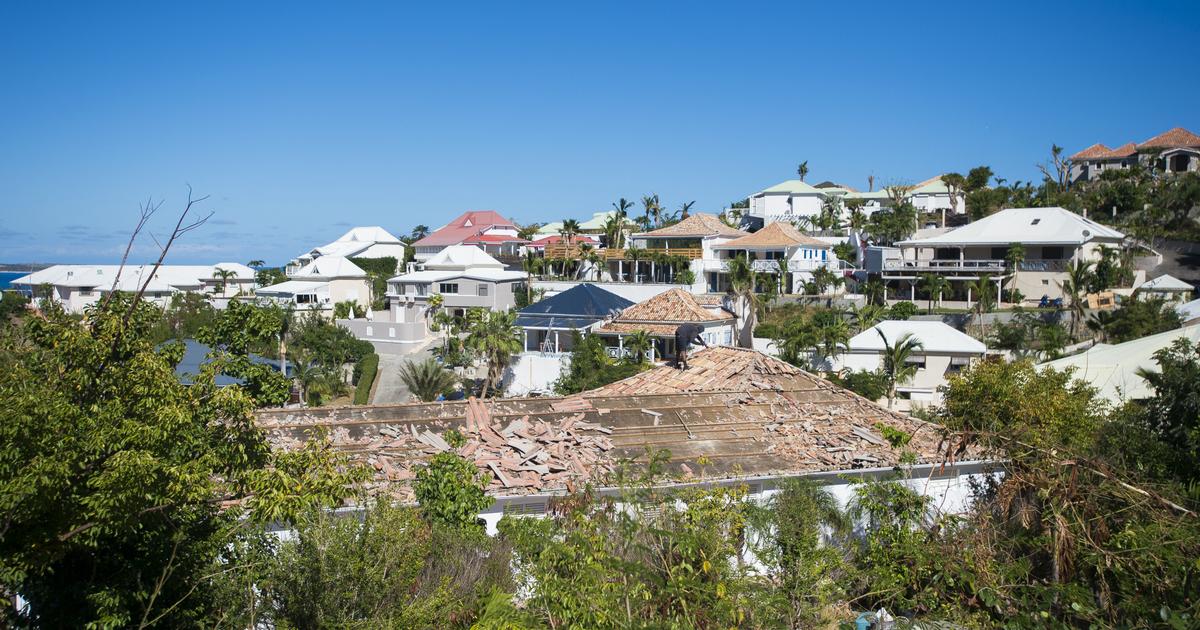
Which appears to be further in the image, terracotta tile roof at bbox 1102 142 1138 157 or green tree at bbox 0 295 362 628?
terracotta tile roof at bbox 1102 142 1138 157

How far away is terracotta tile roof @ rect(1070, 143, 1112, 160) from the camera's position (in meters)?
80.3

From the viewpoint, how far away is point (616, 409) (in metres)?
18.3

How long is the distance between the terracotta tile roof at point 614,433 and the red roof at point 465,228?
64.5 metres

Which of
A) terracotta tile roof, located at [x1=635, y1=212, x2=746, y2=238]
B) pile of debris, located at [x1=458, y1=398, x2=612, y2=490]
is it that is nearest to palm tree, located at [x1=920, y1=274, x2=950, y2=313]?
terracotta tile roof, located at [x1=635, y1=212, x2=746, y2=238]

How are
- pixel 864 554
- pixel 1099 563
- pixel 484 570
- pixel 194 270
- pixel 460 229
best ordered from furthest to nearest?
pixel 460 229, pixel 194 270, pixel 864 554, pixel 484 570, pixel 1099 563

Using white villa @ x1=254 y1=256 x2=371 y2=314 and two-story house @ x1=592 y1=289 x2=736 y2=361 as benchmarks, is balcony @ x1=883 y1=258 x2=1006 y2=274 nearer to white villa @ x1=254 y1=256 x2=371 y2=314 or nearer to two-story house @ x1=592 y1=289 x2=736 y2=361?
two-story house @ x1=592 y1=289 x2=736 y2=361

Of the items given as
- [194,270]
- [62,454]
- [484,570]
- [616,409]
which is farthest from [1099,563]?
[194,270]

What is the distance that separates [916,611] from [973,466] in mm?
5114

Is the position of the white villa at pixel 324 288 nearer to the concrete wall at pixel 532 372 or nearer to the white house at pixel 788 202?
the concrete wall at pixel 532 372

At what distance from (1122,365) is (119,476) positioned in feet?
89.5

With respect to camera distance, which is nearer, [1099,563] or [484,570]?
[1099,563]

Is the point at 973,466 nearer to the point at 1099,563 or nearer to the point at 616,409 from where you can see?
the point at 1099,563

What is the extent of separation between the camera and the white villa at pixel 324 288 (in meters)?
57.2

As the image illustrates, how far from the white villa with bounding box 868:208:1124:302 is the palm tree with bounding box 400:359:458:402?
2843 centimetres
